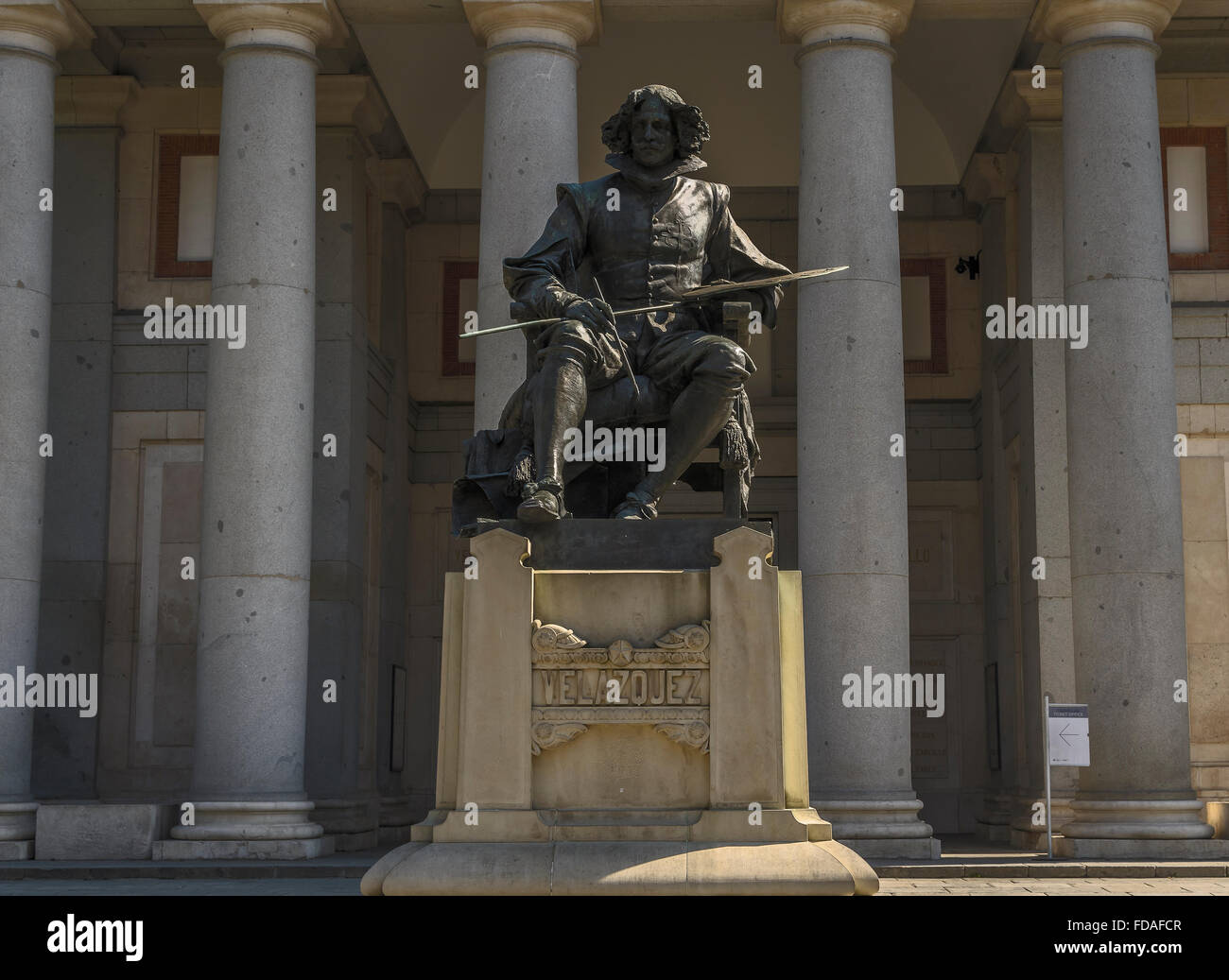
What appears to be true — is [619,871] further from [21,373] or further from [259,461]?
[21,373]

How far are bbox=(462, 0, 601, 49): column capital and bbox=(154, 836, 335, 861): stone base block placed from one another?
10605 millimetres

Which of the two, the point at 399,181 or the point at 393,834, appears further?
the point at 399,181

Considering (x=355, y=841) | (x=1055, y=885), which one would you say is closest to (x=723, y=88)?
(x=355, y=841)

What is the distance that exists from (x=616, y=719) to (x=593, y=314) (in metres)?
2.84

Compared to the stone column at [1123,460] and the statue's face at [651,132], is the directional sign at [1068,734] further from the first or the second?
the statue's face at [651,132]

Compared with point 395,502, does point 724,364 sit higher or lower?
lower

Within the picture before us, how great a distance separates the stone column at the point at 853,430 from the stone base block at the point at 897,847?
0.05ft

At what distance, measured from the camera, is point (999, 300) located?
27922mm

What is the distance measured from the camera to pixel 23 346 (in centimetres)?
2131

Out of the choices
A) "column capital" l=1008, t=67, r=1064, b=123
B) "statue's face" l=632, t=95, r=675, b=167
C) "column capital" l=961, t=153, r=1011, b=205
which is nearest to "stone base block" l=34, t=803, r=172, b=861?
"statue's face" l=632, t=95, r=675, b=167

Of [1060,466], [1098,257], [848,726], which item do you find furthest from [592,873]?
[1060,466]

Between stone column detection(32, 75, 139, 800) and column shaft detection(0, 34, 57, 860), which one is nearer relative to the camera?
column shaft detection(0, 34, 57, 860)

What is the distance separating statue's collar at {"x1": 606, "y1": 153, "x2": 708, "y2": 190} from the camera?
11484 mm
